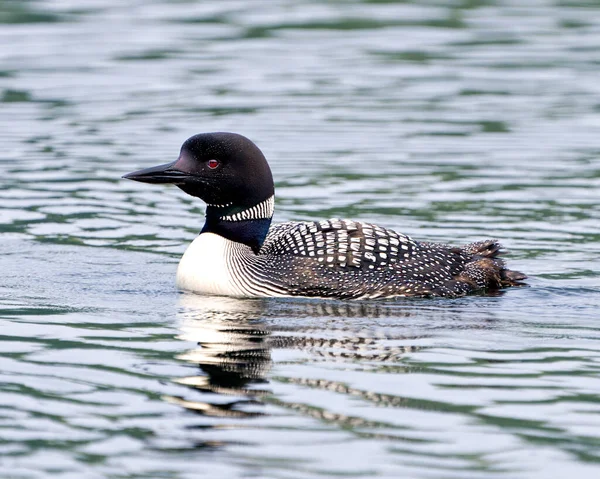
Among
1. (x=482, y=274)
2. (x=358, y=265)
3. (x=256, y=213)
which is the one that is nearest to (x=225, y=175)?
(x=256, y=213)

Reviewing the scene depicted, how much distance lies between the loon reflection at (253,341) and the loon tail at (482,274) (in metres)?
0.53

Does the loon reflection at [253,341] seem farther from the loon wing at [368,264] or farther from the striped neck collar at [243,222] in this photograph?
the striped neck collar at [243,222]

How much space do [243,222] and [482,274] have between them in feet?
4.68

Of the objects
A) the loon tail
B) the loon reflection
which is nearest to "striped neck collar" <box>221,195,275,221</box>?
the loon reflection

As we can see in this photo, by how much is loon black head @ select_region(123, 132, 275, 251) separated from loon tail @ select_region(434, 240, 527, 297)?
45.9 inches

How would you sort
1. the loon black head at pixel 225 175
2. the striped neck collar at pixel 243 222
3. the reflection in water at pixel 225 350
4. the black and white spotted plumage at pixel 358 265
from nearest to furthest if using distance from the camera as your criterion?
the reflection in water at pixel 225 350 < the black and white spotted plumage at pixel 358 265 < the loon black head at pixel 225 175 < the striped neck collar at pixel 243 222

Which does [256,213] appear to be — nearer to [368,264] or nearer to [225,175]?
[225,175]

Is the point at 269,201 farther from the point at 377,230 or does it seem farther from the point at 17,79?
the point at 17,79

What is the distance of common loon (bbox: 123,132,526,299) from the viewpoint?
7828 millimetres

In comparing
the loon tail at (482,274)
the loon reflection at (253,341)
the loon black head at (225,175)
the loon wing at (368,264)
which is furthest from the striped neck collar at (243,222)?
the loon tail at (482,274)

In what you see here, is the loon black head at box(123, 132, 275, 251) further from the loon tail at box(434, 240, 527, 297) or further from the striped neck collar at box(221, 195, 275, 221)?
the loon tail at box(434, 240, 527, 297)

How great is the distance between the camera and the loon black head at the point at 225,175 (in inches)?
314

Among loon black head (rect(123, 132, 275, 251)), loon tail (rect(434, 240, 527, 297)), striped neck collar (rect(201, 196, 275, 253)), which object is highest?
loon black head (rect(123, 132, 275, 251))

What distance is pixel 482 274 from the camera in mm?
8125
